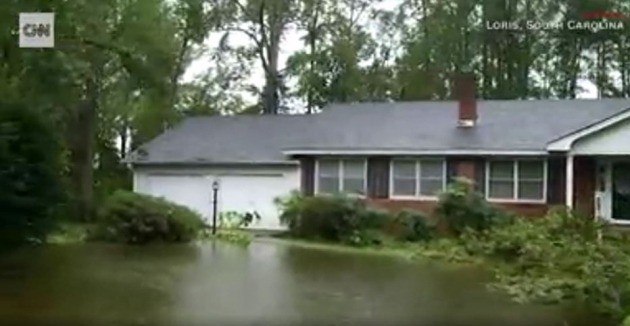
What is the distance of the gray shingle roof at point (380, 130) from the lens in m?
26.8

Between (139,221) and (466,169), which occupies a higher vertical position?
(466,169)

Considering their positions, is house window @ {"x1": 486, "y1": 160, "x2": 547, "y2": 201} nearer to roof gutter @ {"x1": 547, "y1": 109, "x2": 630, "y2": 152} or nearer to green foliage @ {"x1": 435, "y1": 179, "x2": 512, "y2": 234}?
roof gutter @ {"x1": 547, "y1": 109, "x2": 630, "y2": 152}

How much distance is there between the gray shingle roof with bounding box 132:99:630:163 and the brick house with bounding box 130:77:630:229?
0.04 meters

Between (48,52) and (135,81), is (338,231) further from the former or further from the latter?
(48,52)

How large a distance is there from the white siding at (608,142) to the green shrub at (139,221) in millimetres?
10066

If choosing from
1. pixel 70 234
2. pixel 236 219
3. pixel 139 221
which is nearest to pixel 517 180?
pixel 236 219

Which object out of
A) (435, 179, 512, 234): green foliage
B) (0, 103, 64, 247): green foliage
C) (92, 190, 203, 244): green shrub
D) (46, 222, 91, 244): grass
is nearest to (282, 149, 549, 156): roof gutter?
(435, 179, 512, 234): green foliage

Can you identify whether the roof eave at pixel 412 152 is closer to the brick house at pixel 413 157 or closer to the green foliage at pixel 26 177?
the brick house at pixel 413 157

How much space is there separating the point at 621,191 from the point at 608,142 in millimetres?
1725

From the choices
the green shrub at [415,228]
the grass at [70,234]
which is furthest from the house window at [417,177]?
the grass at [70,234]

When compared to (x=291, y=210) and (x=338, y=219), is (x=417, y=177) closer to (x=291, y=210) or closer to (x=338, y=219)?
(x=291, y=210)

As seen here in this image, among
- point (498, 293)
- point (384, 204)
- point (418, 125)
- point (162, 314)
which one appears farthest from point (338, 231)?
point (162, 314)

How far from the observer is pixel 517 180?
26297mm

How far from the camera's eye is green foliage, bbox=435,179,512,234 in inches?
925
